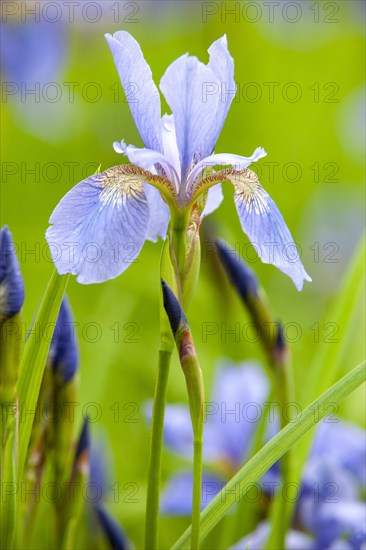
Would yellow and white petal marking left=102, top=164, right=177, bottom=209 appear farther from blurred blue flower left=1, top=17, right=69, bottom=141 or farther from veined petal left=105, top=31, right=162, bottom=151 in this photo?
blurred blue flower left=1, top=17, right=69, bottom=141

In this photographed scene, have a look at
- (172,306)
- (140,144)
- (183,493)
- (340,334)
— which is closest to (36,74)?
(140,144)

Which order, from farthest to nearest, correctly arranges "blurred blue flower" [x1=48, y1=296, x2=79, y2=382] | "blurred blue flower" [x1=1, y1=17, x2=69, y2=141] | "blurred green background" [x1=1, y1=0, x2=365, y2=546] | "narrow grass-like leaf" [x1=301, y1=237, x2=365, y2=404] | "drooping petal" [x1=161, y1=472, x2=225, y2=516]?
"blurred blue flower" [x1=1, y1=17, x2=69, y2=141], "blurred green background" [x1=1, y1=0, x2=365, y2=546], "drooping petal" [x1=161, y1=472, x2=225, y2=516], "narrow grass-like leaf" [x1=301, y1=237, x2=365, y2=404], "blurred blue flower" [x1=48, y1=296, x2=79, y2=382]

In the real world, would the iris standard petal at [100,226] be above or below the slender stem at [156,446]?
above

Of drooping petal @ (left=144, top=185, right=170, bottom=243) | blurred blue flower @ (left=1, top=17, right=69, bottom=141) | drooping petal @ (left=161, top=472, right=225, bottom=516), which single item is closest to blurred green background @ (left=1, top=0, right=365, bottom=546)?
blurred blue flower @ (left=1, top=17, right=69, bottom=141)

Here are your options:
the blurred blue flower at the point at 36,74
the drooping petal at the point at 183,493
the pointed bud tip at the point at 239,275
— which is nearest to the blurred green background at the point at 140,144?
the blurred blue flower at the point at 36,74

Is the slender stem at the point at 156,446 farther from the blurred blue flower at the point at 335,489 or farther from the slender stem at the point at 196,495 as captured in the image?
the blurred blue flower at the point at 335,489

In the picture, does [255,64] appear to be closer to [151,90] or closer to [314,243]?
[314,243]

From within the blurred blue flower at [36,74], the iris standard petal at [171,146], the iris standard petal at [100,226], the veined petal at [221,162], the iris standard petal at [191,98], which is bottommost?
the iris standard petal at [100,226]
